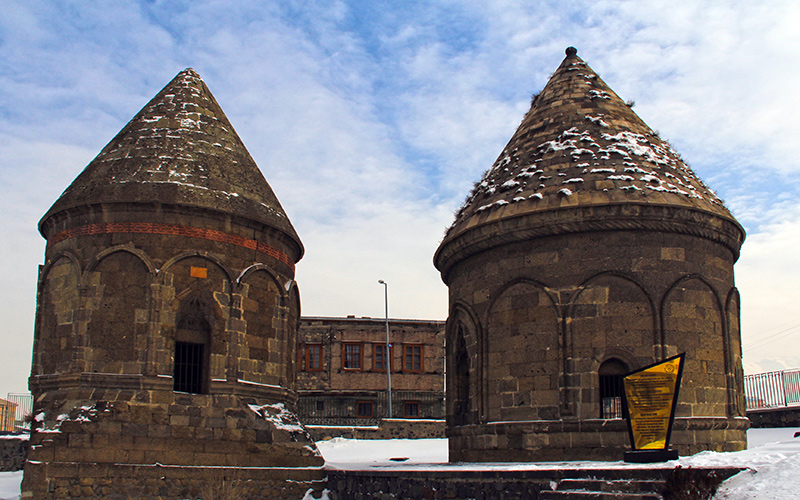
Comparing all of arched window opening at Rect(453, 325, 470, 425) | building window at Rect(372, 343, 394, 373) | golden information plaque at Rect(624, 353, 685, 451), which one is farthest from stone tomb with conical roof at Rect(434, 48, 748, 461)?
building window at Rect(372, 343, 394, 373)

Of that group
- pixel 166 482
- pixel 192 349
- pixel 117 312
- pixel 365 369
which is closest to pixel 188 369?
pixel 192 349

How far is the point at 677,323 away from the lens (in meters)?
14.1

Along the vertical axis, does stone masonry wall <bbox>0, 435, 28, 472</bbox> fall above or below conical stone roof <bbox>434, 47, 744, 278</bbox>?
below

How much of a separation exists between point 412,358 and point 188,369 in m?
25.1

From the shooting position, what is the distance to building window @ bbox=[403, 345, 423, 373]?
132 ft

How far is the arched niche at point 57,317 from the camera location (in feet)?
49.8

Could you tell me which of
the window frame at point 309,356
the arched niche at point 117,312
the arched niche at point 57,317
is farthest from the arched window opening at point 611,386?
the window frame at point 309,356

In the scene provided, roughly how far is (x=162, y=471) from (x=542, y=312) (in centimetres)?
754

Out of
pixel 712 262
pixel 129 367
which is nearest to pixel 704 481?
pixel 712 262

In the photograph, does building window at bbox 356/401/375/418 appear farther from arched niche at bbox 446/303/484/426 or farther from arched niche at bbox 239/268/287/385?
arched niche at bbox 446/303/484/426

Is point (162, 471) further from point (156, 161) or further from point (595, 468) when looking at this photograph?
point (595, 468)

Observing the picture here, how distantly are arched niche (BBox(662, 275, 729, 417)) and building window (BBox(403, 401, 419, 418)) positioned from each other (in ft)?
87.3

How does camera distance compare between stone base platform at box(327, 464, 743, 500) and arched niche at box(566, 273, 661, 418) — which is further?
arched niche at box(566, 273, 661, 418)

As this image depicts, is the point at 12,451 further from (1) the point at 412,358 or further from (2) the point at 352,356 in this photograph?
(1) the point at 412,358
